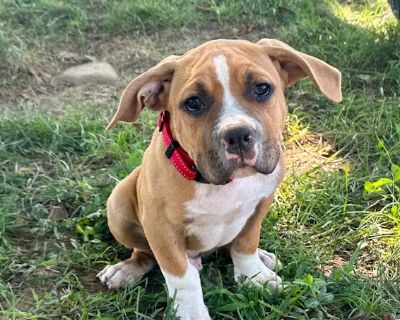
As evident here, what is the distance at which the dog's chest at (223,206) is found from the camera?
325 centimetres

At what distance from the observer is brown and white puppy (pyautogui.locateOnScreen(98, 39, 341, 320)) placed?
2.98 m

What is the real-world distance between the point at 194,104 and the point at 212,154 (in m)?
0.24

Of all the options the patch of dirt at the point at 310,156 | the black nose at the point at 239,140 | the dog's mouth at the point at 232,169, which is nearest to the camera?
the black nose at the point at 239,140

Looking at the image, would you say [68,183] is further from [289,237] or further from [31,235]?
[289,237]

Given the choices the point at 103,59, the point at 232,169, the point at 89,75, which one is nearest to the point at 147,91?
the point at 232,169

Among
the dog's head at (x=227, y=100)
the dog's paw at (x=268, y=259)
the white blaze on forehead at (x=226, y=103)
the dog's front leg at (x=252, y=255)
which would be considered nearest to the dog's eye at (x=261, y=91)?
the dog's head at (x=227, y=100)

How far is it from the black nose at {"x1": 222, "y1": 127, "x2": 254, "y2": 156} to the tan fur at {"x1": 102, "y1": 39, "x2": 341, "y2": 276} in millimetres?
130

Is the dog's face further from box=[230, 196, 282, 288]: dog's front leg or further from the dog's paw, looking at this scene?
the dog's paw

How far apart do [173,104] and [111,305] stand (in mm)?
1122

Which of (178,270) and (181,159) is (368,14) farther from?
(178,270)

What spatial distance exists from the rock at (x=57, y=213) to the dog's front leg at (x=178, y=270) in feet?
3.64

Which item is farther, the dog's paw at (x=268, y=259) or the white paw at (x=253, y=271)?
the dog's paw at (x=268, y=259)

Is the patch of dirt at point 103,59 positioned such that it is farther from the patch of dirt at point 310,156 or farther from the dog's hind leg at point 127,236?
the dog's hind leg at point 127,236

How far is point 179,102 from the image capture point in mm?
3109
